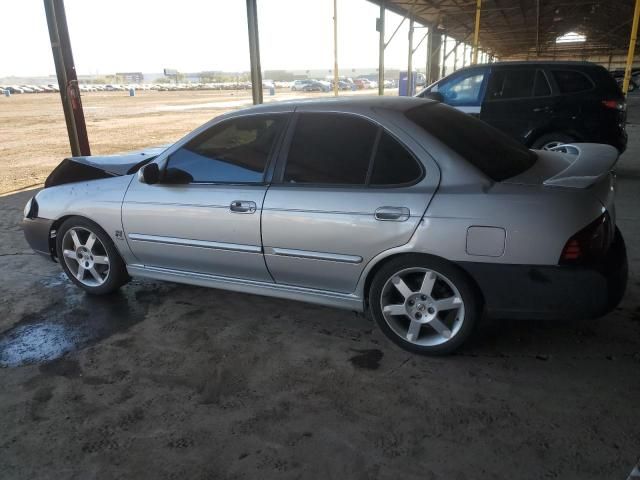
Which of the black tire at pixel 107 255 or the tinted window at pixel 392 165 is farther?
the black tire at pixel 107 255

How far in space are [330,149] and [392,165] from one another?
43 centimetres

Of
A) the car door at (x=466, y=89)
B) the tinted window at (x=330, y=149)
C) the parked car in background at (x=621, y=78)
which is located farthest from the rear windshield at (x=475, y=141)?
the parked car in background at (x=621, y=78)

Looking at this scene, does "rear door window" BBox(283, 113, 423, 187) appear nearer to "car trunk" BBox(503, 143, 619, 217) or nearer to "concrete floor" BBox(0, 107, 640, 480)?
"car trunk" BBox(503, 143, 619, 217)

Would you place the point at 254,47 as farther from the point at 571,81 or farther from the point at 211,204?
the point at 211,204

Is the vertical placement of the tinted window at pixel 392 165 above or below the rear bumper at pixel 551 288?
above

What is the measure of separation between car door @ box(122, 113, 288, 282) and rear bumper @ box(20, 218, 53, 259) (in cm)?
88

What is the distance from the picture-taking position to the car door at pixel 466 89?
7.46m

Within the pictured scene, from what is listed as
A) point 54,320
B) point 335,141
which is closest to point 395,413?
point 335,141

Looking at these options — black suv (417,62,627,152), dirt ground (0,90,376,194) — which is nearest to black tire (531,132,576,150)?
black suv (417,62,627,152)

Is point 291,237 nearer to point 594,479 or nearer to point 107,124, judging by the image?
point 594,479

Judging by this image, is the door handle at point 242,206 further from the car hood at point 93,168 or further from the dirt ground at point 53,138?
the dirt ground at point 53,138

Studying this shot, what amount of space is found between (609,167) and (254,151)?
219cm

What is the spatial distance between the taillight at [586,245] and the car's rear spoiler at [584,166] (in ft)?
0.73

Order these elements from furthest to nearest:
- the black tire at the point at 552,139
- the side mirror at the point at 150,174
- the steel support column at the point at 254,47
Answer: the steel support column at the point at 254,47 < the black tire at the point at 552,139 < the side mirror at the point at 150,174
